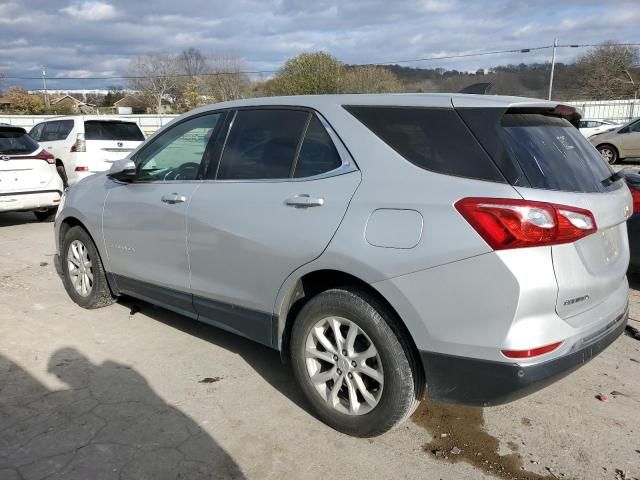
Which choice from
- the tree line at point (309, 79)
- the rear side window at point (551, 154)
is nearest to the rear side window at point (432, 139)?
the rear side window at point (551, 154)

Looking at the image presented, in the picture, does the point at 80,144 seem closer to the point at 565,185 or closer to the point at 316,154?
the point at 316,154

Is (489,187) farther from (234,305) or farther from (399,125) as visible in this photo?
(234,305)

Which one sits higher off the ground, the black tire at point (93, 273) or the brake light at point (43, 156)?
the brake light at point (43, 156)

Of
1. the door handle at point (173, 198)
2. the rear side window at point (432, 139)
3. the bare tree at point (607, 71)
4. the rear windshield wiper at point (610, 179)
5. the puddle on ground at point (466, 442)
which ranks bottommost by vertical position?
the puddle on ground at point (466, 442)

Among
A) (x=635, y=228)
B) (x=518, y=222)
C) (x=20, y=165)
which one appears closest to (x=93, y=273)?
(x=518, y=222)

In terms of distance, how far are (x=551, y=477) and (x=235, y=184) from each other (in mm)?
2355

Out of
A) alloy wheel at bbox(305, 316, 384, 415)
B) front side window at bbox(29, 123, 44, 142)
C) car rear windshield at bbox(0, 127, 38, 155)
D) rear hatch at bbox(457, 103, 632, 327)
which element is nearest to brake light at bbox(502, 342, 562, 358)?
rear hatch at bbox(457, 103, 632, 327)

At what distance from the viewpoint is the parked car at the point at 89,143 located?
1073 cm

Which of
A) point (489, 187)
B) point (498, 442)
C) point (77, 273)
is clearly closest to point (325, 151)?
point (489, 187)

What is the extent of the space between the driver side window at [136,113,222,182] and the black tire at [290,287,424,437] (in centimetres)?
145

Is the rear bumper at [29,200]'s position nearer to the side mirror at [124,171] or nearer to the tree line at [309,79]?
the side mirror at [124,171]

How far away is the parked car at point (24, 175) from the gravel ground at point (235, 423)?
4639 millimetres

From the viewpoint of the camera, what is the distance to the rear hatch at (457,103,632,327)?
245 cm

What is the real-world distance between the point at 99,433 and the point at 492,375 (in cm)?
212
